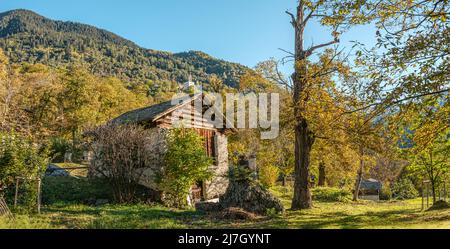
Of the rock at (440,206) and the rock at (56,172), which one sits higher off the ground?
the rock at (56,172)

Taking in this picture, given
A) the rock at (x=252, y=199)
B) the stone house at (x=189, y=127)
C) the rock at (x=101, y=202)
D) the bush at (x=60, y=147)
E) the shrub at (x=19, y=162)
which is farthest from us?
the bush at (x=60, y=147)

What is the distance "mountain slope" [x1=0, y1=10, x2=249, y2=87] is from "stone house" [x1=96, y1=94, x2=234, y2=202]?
238ft

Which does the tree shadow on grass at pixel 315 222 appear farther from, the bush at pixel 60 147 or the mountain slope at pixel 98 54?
the mountain slope at pixel 98 54

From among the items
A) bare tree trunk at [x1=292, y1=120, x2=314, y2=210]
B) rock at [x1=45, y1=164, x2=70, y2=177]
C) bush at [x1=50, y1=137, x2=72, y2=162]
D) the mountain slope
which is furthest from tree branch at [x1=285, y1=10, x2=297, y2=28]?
the mountain slope

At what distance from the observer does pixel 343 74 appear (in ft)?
47.6

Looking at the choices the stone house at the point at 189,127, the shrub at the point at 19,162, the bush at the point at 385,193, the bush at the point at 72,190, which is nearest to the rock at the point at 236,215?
the stone house at the point at 189,127

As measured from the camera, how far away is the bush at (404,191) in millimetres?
49031

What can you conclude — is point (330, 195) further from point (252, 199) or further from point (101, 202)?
point (101, 202)

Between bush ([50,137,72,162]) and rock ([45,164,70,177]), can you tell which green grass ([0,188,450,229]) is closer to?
rock ([45,164,70,177])

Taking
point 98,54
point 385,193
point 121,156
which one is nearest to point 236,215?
point 121,156

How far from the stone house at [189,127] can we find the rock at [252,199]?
6.24 feet

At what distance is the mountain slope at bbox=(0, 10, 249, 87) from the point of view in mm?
110625

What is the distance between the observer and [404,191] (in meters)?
50.0
